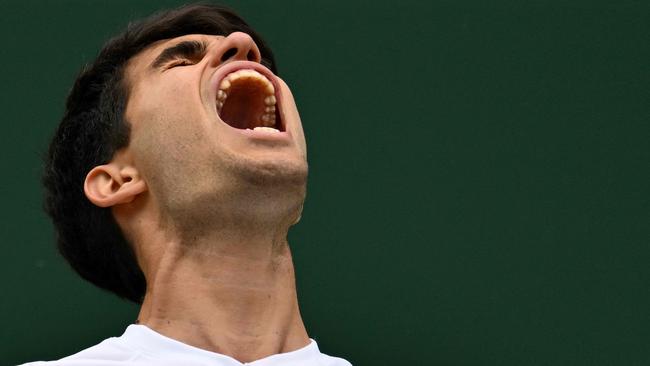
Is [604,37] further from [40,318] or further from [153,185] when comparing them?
[40,318]

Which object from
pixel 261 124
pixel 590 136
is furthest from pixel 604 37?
pixel 261 124

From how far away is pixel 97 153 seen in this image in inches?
92.0

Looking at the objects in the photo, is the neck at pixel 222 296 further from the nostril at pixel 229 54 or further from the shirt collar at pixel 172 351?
the nostril at pixel 229 54

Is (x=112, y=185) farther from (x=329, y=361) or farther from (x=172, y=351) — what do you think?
(x=329, y=361)

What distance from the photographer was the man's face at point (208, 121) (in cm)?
210

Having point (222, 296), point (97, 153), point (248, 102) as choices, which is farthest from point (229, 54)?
point (222, 296)

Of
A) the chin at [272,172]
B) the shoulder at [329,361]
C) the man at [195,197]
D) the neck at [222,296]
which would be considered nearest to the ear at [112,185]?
the man at [195,197]

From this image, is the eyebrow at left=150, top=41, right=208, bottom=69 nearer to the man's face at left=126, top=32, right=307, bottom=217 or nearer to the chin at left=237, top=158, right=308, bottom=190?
the man's face at left=126, top=32, right=307, bottom=217

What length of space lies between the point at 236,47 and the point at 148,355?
0.64 metres

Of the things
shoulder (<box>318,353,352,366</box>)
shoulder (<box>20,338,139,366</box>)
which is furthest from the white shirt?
shoulder (<box>318,353,352,366</box>)

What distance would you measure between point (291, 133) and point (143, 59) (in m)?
0.39

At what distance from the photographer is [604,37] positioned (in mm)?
3021

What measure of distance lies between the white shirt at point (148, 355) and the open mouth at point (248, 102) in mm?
434

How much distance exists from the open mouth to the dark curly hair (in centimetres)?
20
